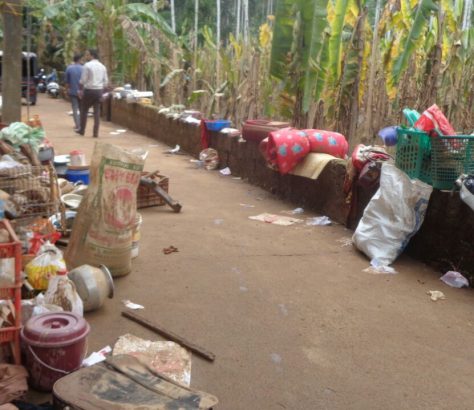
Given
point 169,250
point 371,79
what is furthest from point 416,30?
point 169,250

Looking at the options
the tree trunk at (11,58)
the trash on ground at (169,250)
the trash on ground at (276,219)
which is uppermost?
the tree trunk at (11,58)

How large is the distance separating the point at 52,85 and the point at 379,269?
2284 cm

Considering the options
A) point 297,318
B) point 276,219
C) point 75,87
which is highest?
point 75,87

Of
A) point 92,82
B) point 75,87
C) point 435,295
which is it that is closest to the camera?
point 435,295

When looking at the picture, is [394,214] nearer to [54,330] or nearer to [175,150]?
[54,330]

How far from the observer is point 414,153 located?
17.5 feet

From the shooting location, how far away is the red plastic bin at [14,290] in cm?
309

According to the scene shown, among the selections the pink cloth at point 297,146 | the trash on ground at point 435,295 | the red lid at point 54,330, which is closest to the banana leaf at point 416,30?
the pink cloth at point 297,146

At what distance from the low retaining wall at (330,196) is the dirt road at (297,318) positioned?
224mm

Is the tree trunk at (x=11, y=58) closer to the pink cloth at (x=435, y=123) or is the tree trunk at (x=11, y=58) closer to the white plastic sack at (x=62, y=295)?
the white plastic sack at (x=62, y=295)

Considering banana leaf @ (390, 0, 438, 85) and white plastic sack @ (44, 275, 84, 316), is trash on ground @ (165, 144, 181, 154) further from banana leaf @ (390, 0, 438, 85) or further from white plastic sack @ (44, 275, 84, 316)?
white plastic sack @ (44, 275, 84, 316)

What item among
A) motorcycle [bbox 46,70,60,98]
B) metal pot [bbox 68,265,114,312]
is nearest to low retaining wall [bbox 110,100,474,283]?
metal pot [bbox 68,265,114,312]

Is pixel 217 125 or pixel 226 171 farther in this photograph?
pixel 217 125

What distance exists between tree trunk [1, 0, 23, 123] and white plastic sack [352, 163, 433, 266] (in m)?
4.02
